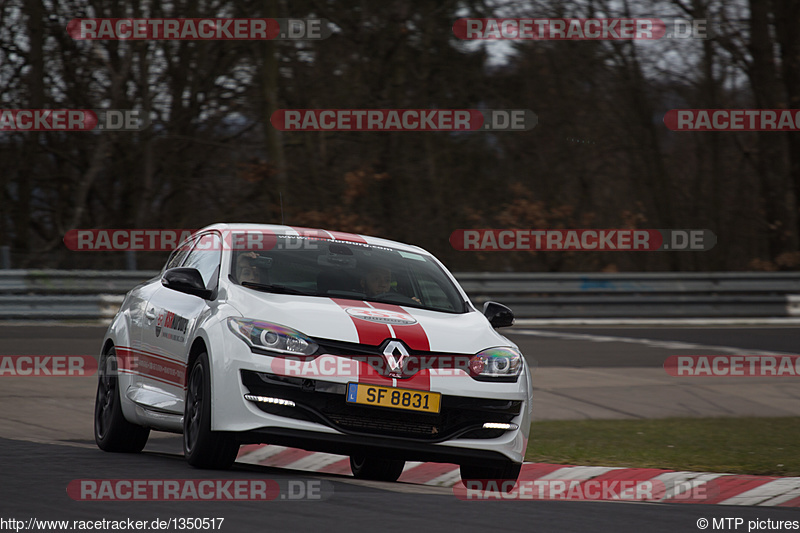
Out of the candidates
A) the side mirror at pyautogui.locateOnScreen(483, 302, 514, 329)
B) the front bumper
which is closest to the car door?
the front bumper

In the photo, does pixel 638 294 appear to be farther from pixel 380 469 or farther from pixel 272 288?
pixel 272 288

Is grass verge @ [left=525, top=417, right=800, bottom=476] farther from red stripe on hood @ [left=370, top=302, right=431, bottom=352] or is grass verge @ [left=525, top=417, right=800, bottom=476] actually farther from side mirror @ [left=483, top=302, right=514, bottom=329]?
red stripe on hood @ [left=370, top=302, right=431, bottom=352]

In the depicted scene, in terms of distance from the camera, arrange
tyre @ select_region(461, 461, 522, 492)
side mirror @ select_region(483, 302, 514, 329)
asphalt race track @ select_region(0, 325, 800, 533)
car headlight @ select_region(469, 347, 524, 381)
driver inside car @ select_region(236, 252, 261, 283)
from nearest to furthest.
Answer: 1. asphalt race track @ select_region(0, 325, 800, 533)
2. car headlight @ select_region(469, 347, 524, 381)
3. tyre @ select_region(461, 461, 522, 492)
4. driver inside car @ select_region(236, 252, 261, 283)
5. side mirror @ select_region(483, 302, 514, 329)

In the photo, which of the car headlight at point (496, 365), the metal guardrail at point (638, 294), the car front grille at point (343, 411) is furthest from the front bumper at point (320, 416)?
the metal guardrail at point (638, 294)

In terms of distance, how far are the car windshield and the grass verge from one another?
4.94 ft

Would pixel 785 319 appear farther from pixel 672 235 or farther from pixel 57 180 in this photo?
pixel 57 180

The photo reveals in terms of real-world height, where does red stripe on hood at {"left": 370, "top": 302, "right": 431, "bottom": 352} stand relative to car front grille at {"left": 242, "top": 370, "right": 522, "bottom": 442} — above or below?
above

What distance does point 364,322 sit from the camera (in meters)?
6.93

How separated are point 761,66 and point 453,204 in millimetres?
7189

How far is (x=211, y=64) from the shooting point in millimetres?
23719

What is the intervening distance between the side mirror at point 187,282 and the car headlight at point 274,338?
73cm

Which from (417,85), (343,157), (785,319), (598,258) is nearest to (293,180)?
(343,157)

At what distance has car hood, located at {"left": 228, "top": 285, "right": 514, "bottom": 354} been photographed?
6.80 metres

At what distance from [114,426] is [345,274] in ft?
6.55
